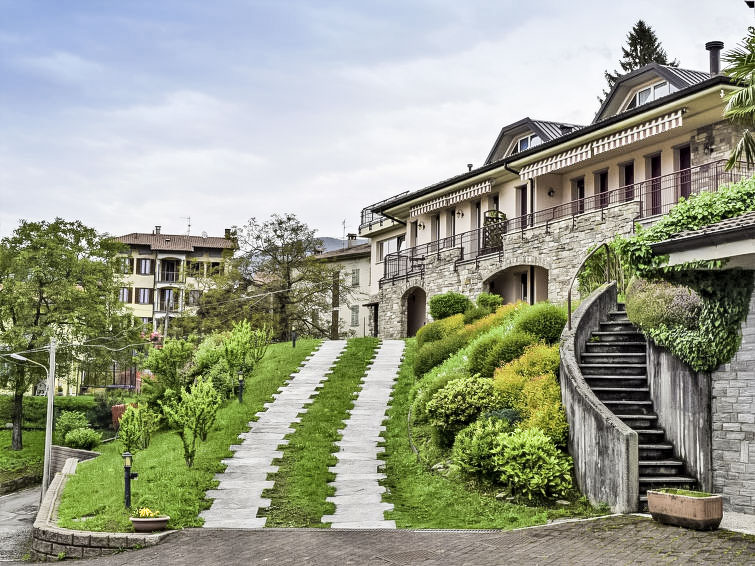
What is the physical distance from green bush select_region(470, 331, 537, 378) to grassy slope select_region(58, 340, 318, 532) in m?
5.76

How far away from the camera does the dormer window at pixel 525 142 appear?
109 feet

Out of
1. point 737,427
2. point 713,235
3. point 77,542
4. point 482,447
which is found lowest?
point 77,542

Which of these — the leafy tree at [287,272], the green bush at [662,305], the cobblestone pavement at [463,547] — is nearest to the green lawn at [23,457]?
the leafy tree at [287,272]

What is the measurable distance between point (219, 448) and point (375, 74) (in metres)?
8.77


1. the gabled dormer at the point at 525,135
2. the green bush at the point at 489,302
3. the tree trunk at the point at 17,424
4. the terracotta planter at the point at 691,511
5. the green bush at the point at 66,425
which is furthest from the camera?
the tree trunk at the point at 17,424

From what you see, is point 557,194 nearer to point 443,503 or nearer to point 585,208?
point 585,208

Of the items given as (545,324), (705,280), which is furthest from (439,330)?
Answer: (705,280)

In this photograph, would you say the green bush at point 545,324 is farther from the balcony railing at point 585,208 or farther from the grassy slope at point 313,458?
the grassy slope at point 313,458

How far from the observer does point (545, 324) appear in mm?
17906

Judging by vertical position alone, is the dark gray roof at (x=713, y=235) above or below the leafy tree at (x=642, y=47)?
below

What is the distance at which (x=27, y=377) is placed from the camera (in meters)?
38.9

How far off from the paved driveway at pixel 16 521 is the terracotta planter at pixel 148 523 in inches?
150

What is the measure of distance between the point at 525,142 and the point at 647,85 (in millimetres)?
7377

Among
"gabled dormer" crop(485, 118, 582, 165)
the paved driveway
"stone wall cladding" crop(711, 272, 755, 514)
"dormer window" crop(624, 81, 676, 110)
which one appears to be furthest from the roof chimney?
the paved driveway
